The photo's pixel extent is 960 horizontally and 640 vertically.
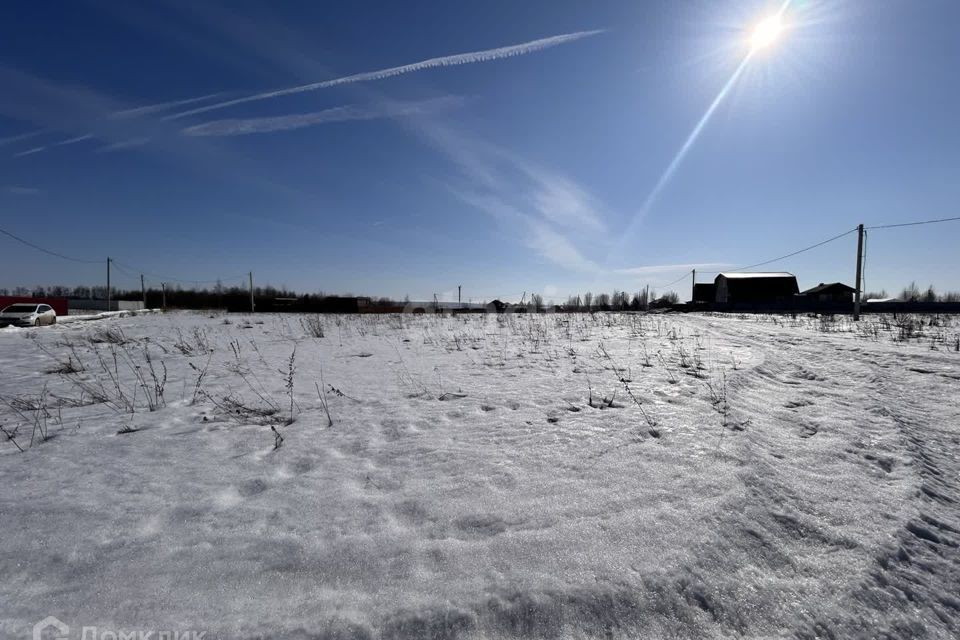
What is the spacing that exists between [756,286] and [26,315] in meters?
63.8

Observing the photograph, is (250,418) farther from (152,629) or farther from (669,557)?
(669,557)

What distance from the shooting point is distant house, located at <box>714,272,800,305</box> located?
46500 millimetres

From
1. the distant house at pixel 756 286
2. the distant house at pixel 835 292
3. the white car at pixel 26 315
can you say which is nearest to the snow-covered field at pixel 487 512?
the white car at pixel 26 315

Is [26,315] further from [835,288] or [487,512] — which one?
[835,288]

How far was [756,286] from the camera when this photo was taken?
4706 centimetres

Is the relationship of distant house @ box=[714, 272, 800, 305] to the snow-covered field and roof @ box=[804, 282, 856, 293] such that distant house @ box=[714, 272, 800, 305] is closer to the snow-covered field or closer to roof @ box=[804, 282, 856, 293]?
roof @ box=[804, 282, 856, 293]

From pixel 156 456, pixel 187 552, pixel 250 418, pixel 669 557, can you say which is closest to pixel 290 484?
pixel 187 552

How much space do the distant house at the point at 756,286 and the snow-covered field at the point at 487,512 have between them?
5098cm

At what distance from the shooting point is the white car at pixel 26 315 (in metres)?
18.6

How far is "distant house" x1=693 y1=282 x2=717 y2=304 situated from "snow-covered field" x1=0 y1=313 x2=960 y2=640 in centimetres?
5556

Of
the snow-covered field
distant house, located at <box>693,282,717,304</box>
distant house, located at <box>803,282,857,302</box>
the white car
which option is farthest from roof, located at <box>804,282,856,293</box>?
the white car

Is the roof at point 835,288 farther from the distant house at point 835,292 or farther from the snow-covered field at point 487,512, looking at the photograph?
the snow-covered field at point 487,512

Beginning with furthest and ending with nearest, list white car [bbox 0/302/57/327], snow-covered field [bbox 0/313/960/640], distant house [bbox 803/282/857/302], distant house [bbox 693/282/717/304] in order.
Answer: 1. distant house [bbox 693/282/717/304]
2. distant house [bbox 803/282/857/302]
3. white car [bbox 0/302/57/327]
4. snow-covered field [bbox 0/313/960/640]

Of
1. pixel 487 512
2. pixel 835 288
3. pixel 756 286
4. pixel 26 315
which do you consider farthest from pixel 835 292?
pixel 26 315
